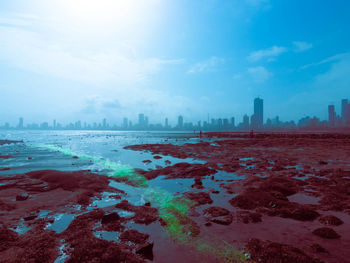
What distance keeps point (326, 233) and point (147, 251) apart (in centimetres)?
660

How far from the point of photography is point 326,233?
598 cm

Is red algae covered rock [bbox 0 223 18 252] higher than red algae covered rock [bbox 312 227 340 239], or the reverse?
red algae covered rock [bbox 0 223 18 252]

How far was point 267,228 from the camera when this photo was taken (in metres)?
6.65

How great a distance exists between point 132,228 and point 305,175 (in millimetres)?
15480

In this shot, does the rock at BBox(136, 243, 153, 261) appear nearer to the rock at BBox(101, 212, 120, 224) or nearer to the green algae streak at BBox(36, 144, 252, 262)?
the green algae streak at BBox(36, 144, 252, 262)

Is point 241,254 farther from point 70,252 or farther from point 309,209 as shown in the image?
point 70,252

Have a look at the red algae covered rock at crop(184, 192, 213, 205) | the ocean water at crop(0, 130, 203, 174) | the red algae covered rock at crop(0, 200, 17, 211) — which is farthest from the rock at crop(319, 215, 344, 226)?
the ocean water at crop(0, 130, 203, 174)

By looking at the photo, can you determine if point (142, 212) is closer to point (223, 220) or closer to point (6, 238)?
point (223, 220)

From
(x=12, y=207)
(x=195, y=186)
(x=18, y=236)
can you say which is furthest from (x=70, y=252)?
(x=195, y=186)

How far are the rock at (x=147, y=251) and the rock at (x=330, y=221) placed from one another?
731cm

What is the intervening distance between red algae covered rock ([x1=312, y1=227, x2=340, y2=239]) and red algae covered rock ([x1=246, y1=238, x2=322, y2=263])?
1.65 m

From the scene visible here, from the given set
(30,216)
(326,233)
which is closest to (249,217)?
(326,233)

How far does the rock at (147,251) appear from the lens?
17.0ft

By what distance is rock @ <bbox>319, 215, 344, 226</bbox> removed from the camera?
6719mm
